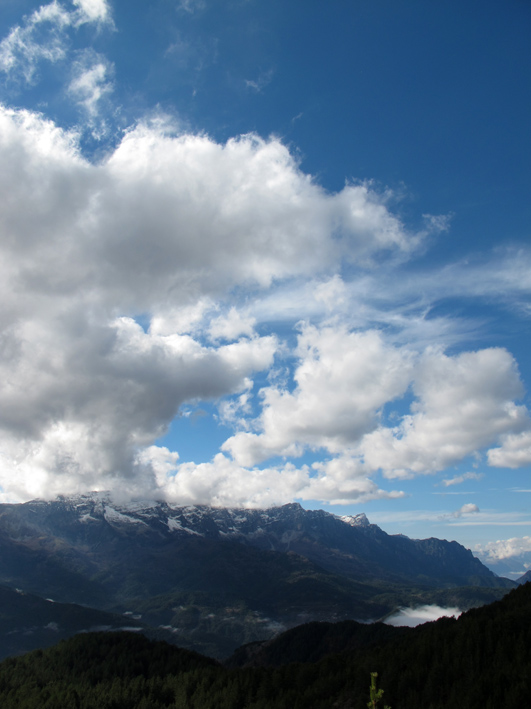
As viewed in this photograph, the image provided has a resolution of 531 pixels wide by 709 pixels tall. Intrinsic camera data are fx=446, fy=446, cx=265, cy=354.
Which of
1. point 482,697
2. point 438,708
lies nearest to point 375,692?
point 438,708

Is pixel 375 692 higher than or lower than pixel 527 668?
higher

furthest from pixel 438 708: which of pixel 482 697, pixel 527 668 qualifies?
pixel 527 668

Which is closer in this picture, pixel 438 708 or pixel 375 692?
pixel 375 692

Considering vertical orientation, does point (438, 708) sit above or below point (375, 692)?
below

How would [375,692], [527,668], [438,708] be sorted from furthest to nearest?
[527,668]
[438,708]
[375,692]

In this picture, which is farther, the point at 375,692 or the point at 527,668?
the point at 527,668

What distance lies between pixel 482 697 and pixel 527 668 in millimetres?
23726

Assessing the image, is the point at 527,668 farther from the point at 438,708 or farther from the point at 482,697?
the point at 438,708

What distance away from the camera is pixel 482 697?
190 m

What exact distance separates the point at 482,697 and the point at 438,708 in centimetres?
2355

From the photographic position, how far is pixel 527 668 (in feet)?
636

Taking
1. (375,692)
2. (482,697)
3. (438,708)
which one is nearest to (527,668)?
(482,697)

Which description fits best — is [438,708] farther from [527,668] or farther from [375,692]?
[375,692]

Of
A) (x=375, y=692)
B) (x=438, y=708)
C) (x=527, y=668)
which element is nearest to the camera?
(x=375, y=692)
